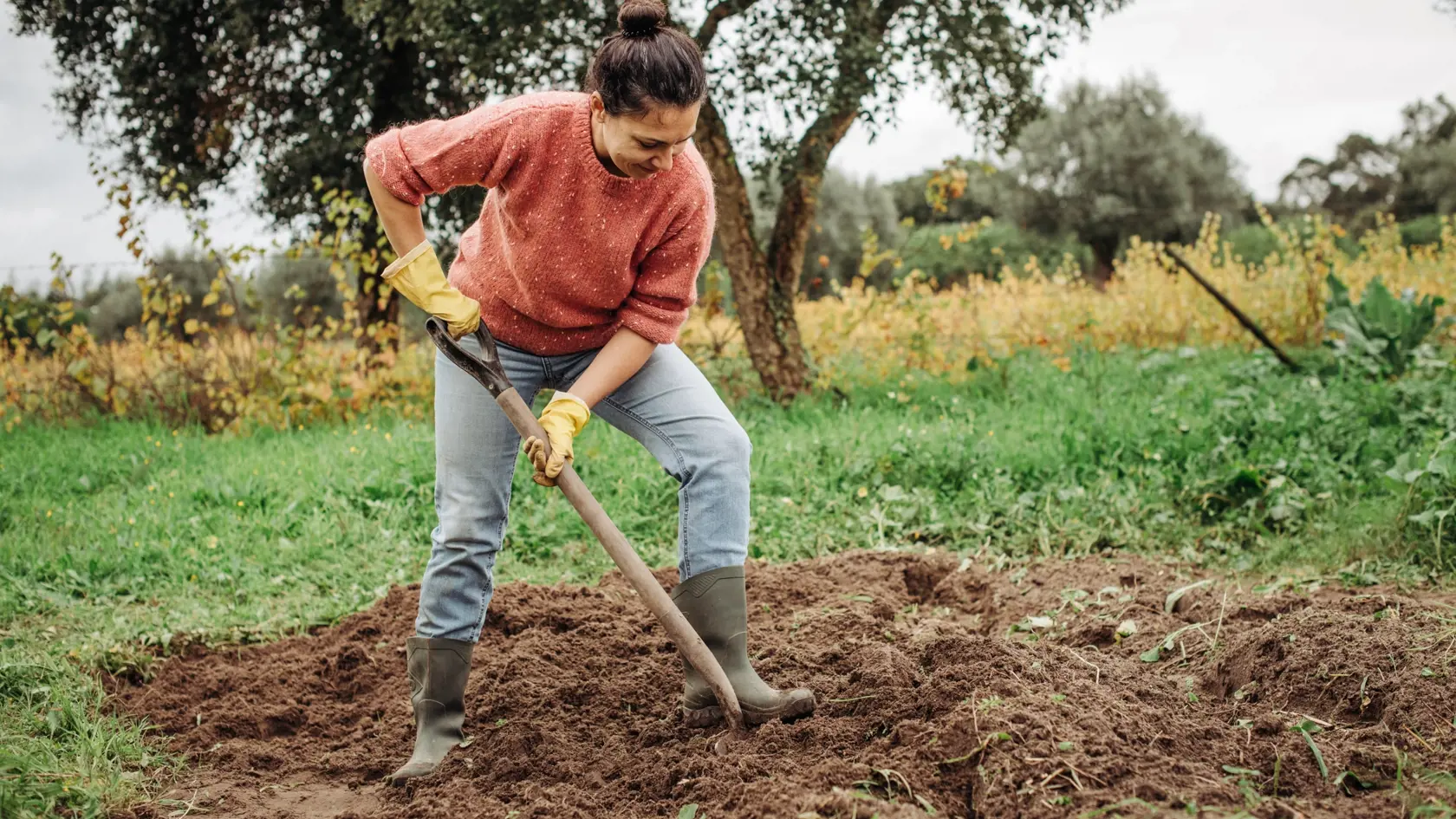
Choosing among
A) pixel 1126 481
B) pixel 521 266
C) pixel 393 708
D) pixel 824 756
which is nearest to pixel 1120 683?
pixel 824 756

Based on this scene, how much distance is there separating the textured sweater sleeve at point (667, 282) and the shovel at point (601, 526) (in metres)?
0.32

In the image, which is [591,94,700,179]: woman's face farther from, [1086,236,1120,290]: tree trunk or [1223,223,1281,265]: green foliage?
[1086,236,1120,290]: tree trunk

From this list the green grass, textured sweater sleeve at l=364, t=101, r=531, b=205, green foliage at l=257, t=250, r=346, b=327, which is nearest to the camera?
textured sweater sleeve at l=364, t=101, r=531, b=205

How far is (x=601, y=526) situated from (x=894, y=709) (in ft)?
2.47

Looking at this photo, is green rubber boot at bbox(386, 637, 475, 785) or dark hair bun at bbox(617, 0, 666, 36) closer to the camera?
dark hair bun at bbox(617, 0, 666, 36)

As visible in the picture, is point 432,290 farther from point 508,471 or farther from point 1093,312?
point 1093,312

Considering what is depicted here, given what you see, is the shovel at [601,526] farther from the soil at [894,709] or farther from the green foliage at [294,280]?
the green foliage at [294,280]

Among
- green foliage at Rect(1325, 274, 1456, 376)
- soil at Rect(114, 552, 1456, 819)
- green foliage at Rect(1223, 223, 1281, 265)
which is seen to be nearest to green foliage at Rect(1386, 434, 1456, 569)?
soil at Rect(114, 552, 1456, 819)

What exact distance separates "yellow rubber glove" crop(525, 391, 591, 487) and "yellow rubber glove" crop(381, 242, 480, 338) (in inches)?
10.5

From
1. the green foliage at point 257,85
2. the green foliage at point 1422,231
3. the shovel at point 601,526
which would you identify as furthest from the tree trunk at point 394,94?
the green foliage at point 1422,231

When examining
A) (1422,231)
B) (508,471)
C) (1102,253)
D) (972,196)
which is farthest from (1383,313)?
(972,196)

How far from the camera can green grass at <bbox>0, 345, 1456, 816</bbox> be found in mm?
3809

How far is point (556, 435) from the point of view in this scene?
2.32m

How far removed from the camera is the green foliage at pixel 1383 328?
615cm
